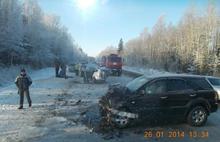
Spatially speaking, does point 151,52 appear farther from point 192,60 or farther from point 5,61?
point 5,61

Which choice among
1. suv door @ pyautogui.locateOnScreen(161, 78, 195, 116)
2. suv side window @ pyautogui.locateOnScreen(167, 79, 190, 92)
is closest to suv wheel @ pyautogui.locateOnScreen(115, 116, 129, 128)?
suv door @ pyautogui.locateOnScreen(161, 78, 195, 116)

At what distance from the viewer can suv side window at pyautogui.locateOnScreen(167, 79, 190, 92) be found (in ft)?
37.1

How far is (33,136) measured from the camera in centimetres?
948

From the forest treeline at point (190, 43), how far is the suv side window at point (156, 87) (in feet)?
137

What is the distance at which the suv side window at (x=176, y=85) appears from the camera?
11.3m

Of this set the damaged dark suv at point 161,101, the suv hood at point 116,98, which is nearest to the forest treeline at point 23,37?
the suv hood at point 116,98

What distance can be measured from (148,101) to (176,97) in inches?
42.4

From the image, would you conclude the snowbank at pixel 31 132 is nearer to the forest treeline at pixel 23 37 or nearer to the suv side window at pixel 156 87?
the suv side window at pixel 156 87

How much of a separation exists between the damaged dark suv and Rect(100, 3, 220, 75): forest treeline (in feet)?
135

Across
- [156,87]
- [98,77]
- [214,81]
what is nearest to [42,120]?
[156,87]

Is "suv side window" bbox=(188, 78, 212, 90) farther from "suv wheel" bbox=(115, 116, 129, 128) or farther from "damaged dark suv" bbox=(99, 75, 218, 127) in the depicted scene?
"suv wheel" bbox=(115, 116, 129, 128)

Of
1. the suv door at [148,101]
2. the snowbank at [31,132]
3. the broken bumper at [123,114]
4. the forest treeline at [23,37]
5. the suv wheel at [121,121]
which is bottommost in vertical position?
the snowbank at [31,132]

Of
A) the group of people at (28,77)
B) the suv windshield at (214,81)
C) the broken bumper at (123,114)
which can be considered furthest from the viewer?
the suv windshield at (214,81)

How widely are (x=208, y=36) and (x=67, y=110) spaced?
53.5 metres
